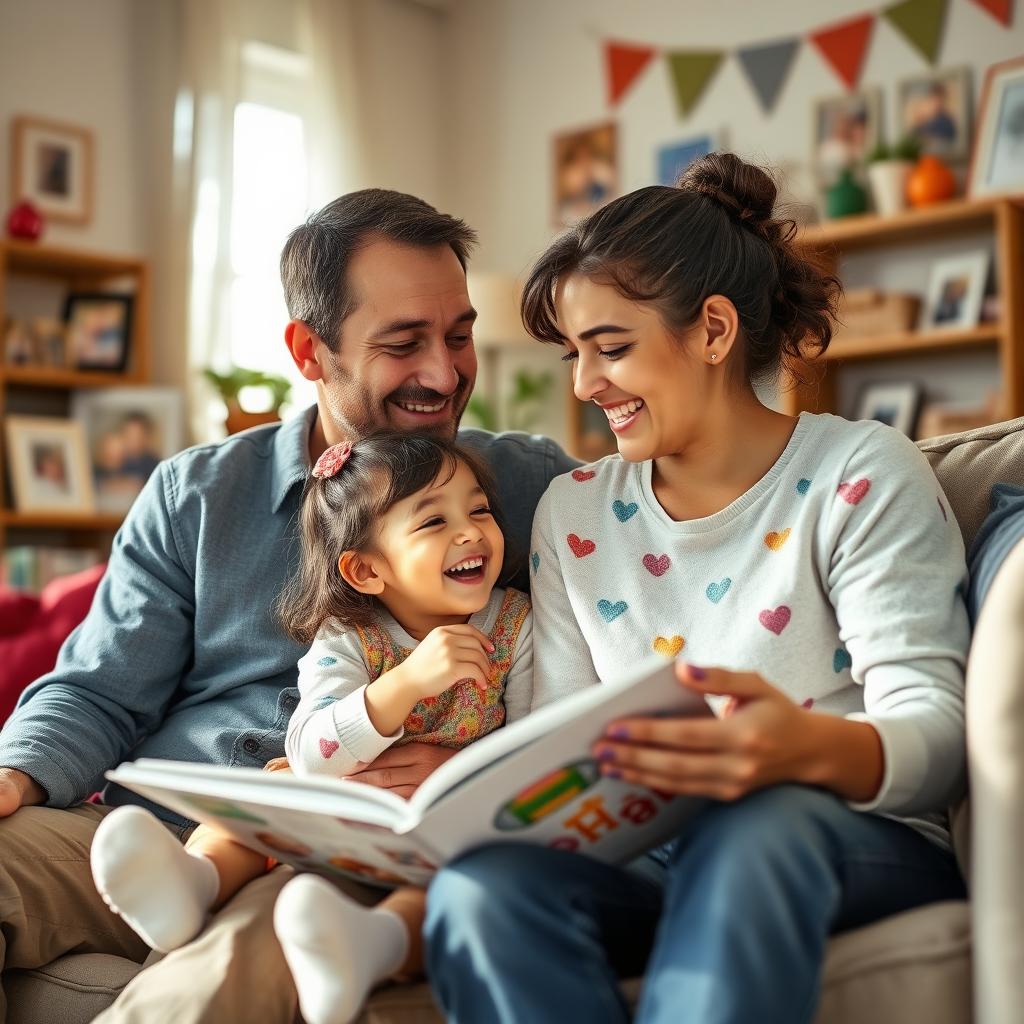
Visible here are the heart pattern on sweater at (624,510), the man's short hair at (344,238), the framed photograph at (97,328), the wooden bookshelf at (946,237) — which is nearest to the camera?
the heart pattern on sweater at (624,510)

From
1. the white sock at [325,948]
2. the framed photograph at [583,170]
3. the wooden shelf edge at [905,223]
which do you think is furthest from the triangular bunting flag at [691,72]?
the white sock at [325,948]

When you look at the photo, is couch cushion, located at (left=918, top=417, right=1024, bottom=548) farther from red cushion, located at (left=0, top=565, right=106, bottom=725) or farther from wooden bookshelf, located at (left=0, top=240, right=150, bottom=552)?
wooden bookshelf, located at (left=0, top=240, right=150, bottom=552)

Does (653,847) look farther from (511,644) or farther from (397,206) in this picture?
(397,206)

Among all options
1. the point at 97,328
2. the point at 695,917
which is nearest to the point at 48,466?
the point at 97,328

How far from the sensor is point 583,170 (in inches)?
207

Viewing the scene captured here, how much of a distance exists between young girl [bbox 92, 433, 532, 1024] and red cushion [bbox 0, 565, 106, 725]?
651 millimetres

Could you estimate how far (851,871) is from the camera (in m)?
1.07

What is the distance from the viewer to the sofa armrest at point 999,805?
1.00 metres

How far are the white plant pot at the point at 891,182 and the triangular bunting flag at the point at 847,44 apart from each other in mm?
447

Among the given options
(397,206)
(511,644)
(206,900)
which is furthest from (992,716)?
(397,206)

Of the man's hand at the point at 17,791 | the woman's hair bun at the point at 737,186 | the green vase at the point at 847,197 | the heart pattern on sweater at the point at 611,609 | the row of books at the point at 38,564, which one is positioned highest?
the green vase at the point at 847,197

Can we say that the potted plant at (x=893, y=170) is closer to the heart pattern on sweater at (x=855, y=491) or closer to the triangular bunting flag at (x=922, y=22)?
the triangular bunting flag at (x=922, y=22)

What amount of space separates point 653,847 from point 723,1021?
290mm

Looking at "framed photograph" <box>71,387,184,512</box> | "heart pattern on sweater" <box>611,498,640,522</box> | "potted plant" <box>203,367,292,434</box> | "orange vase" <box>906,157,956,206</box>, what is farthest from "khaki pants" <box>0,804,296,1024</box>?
"orange vase" <box>906,157,956,206</box>
